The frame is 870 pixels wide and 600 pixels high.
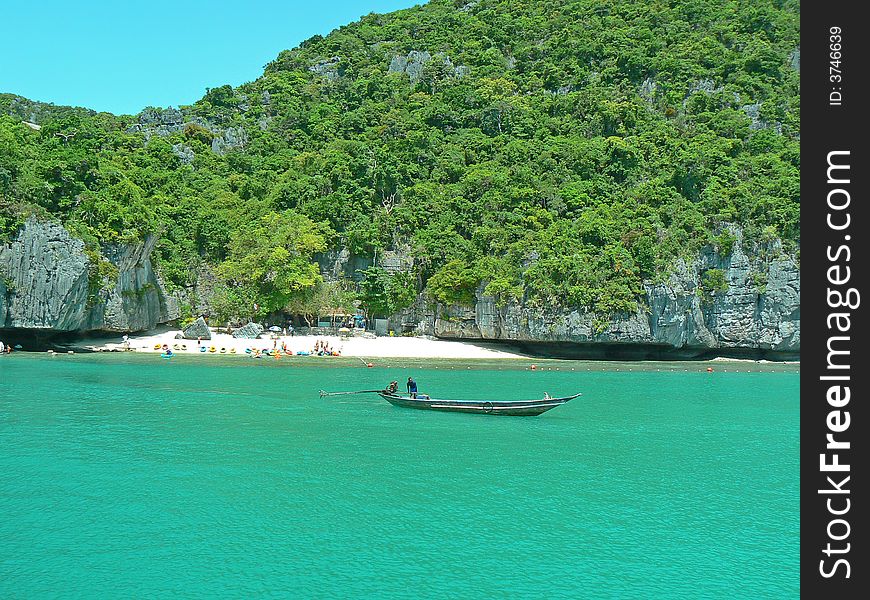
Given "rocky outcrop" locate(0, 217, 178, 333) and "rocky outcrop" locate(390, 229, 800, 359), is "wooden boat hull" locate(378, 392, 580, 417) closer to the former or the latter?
"rocky outcrop" locate(390, 229, 800, 359)

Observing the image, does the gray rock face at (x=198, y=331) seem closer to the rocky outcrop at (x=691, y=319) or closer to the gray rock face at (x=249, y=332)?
the gray rock face at (x=249, y=332)

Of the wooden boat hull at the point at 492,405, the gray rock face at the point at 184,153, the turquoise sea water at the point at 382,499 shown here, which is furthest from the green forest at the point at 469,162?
the wooden boat hull at the point at 492,405

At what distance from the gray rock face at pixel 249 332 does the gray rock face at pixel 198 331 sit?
209 cm

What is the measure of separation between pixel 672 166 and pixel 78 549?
56.1 m

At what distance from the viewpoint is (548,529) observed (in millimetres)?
12922

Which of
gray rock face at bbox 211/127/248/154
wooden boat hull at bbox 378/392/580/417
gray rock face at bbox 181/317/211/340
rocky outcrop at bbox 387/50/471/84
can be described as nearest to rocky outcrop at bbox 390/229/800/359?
gray rock face at bbox 181/317/211/340

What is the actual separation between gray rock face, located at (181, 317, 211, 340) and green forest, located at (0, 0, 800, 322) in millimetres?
3119

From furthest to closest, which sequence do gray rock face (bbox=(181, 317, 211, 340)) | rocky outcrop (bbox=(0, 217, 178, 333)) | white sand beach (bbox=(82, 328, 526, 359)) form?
gray rock face (bbox=(181, 317, 211, 340)) → white sand beach (bbox=(82, 328, 526, 359)) → rocky outcrop (bbox=(0, 217, 178, 333))

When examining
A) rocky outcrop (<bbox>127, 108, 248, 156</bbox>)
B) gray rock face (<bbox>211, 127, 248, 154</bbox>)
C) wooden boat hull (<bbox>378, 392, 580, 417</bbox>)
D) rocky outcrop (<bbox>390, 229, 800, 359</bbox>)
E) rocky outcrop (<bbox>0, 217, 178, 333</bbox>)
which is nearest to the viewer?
wooden boat hull (<bbox>378, 392, 580, 417</bbox>)

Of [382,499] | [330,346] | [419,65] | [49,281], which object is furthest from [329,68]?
[382,499]

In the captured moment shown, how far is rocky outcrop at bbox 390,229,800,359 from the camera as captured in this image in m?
47.9

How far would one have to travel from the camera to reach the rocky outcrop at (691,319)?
157 ft

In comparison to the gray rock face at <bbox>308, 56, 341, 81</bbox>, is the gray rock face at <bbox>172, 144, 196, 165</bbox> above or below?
below

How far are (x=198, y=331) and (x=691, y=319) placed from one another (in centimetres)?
3479
